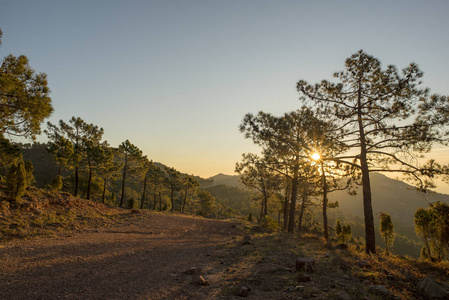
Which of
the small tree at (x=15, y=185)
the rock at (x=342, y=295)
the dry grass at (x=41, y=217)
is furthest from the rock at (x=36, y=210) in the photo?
the rock at (x=342, y=295)

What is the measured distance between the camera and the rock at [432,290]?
15.5 feet

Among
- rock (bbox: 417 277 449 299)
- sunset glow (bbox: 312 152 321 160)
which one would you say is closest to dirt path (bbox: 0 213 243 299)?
rock (bbox: 417 277 449 299)

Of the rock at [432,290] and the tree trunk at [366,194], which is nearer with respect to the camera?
the rock at [432,290]

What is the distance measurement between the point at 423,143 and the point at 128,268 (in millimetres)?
14642

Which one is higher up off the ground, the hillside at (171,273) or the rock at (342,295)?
the rock at (342,295)

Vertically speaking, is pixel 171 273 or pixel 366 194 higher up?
pixel 366 194

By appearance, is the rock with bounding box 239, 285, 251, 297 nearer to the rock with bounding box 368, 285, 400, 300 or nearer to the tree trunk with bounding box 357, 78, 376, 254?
the rock with bounding box 368, 285, 400, 300

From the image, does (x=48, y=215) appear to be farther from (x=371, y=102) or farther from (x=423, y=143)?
(x=423, y=143)

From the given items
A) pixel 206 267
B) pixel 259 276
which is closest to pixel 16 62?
pixel 206 267

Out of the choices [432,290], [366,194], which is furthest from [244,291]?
[366,194]

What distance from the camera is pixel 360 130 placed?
12633 mm

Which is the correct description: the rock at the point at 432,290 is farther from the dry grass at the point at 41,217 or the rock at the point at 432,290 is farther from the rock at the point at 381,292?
the dry grass at the point at 41,217

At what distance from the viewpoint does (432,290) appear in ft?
16.1

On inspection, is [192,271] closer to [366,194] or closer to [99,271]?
[99,271]
